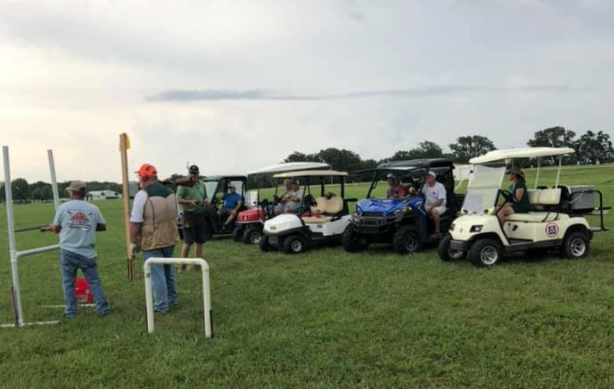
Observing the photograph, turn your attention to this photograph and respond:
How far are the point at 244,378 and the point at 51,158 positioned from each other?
3.92 meters

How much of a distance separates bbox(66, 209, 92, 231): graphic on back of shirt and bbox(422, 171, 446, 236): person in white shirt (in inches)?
248

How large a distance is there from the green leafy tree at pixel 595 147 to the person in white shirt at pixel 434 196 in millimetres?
99641

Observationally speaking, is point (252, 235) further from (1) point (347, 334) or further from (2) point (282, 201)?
(1) point (347, 334)

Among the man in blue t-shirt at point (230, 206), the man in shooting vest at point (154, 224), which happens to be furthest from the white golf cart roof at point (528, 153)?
the man in blue t-shirt at point (230, 206)

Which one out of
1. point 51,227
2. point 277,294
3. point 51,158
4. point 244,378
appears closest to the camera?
point 244,378

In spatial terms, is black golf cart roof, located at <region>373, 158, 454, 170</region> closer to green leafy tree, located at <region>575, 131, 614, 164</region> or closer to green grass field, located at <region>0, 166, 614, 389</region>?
green grass field, located at <region>0, 166, 614, 389</region>

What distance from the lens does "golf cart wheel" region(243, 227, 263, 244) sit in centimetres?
1203

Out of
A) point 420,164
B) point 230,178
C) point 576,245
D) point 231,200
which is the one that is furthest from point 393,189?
point 230,178

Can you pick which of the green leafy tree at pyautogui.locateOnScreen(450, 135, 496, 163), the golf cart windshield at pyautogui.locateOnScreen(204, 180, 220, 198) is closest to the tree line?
the green leafy tree at pyautogui.locateOnScreen(450, 135, 496, 163)

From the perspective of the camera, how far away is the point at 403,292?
20.3 ft

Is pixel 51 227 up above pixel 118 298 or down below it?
above

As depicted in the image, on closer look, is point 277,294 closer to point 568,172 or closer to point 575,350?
point 575,350

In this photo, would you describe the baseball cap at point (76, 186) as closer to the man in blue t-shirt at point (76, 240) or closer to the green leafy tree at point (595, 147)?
the man in blue t-shirt at point (76, 240)

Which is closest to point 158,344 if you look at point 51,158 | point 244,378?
point 244,378
